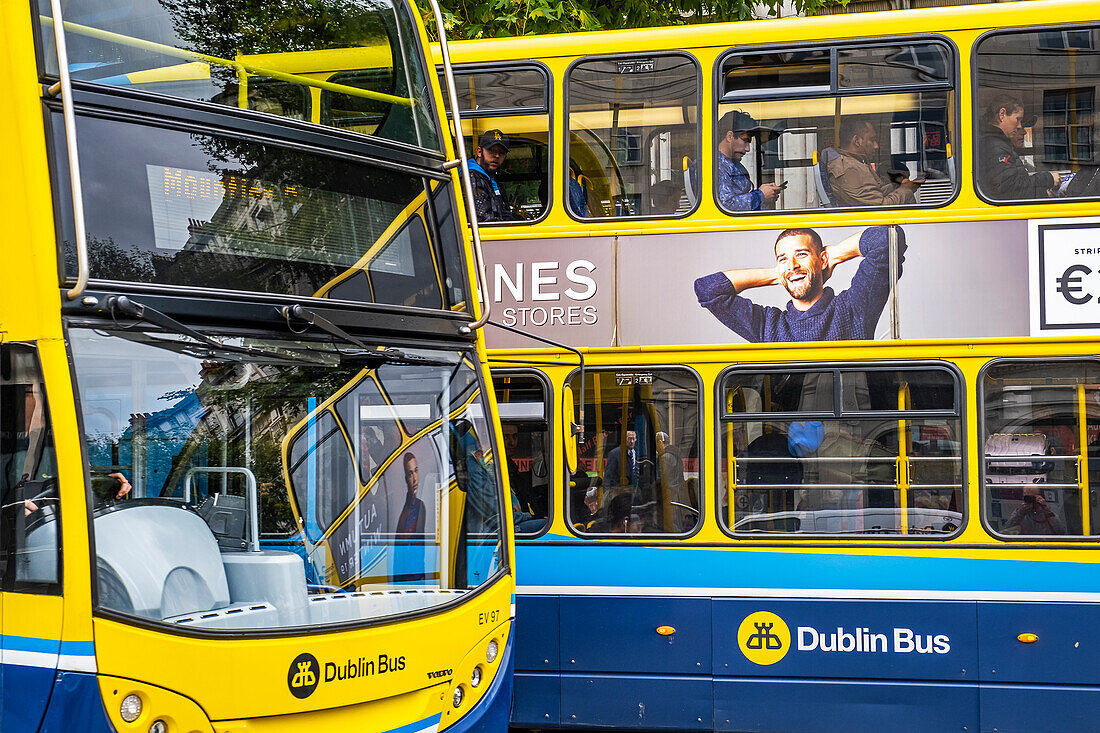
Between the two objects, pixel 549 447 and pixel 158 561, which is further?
pixel 549 447

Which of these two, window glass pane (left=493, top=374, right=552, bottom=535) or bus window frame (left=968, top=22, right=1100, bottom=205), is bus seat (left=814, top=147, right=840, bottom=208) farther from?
window glass pane (left=493, top=374, right=552, bottom=535)

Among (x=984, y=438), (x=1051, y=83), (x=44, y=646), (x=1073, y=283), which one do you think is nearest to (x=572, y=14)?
(x=1051, y=83)

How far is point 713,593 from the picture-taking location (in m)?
6.88

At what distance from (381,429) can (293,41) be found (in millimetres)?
1912

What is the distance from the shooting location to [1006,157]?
6.76 m

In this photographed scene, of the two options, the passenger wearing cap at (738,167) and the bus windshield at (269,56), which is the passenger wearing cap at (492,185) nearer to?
the passenger wearing cap at (738,167)

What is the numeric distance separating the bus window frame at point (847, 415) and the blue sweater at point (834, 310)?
174 mm

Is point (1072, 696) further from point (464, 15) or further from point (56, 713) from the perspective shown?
point (464, 15)

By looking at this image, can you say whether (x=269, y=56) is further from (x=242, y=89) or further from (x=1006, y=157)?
(x=1006, y=157)

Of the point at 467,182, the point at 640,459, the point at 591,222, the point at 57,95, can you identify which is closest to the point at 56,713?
the point at 57,95

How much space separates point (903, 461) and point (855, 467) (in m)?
0.28

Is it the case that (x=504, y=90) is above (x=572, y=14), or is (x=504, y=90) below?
below

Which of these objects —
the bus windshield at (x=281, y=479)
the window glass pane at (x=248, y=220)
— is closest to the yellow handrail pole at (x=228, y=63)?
the window glass pane at (x=248, y=220)

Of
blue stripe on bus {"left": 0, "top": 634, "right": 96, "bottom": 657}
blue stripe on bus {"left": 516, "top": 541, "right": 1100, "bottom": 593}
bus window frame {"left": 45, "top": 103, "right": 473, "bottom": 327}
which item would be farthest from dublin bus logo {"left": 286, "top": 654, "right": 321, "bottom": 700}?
blue stripe on bus {"left": 516, "top": 541, "right": 1100, "bottom": 593}
